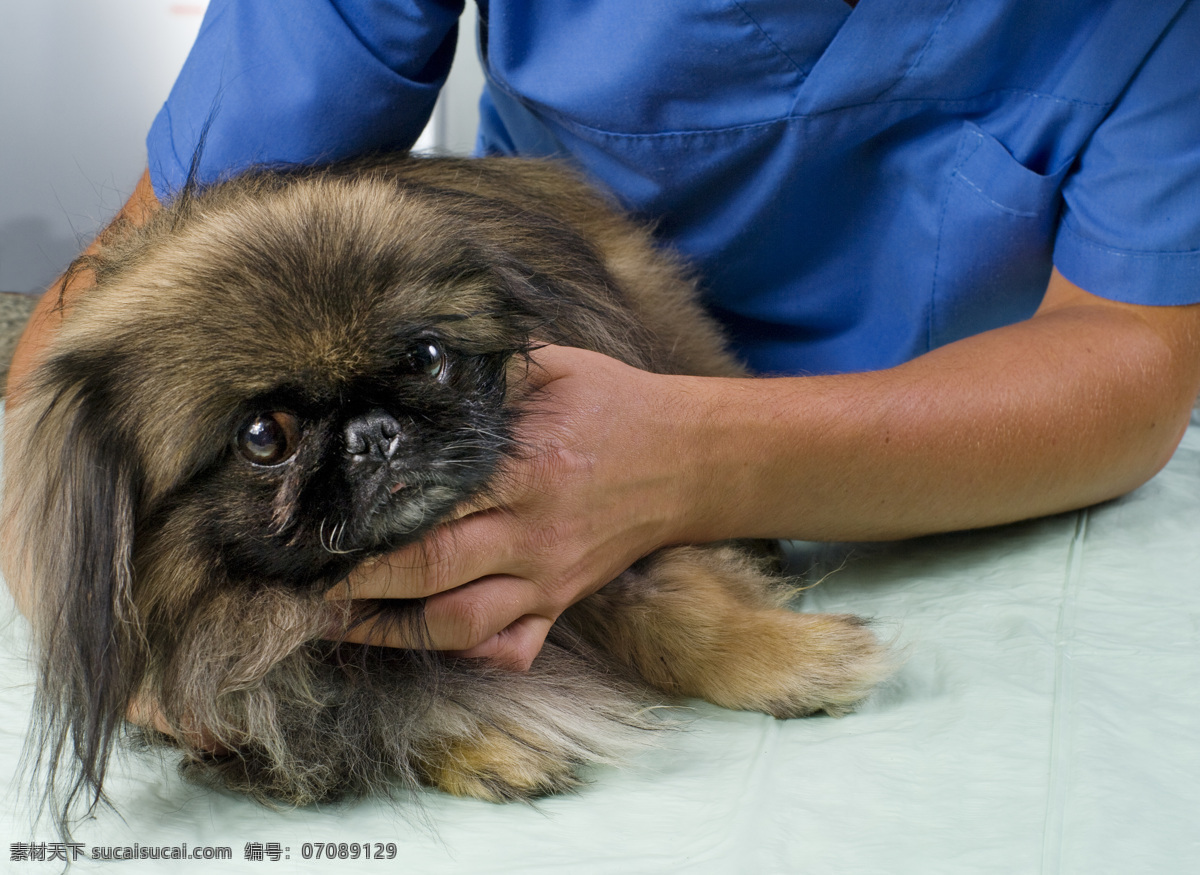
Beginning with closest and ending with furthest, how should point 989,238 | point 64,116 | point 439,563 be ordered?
point 439,563
point 989,238
point 64,116

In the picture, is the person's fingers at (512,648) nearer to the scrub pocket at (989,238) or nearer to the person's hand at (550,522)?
the person's hand at (550,522)

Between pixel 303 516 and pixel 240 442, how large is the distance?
0.10 m

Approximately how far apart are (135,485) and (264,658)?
0.73 feet

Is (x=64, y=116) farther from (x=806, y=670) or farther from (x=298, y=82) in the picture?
(x=806, y=670)

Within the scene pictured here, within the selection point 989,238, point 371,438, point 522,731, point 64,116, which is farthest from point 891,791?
point 64,116

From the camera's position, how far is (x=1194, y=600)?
4.66 ft

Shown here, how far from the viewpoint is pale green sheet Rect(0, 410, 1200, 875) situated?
0.93 meters

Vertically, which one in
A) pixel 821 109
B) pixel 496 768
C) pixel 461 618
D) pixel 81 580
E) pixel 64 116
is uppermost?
pixel 821 109

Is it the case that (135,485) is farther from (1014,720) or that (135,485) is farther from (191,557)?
(1014,720)

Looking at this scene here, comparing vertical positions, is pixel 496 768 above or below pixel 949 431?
below

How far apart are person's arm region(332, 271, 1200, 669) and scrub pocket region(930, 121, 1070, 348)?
76 mm

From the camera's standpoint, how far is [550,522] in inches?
45.1

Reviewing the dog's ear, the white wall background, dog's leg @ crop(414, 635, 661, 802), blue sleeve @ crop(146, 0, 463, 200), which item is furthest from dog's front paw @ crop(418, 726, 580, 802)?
the white wall background

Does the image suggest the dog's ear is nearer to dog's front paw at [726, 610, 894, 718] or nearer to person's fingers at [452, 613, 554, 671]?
person's fingers at [452, 613, 554, 671]
